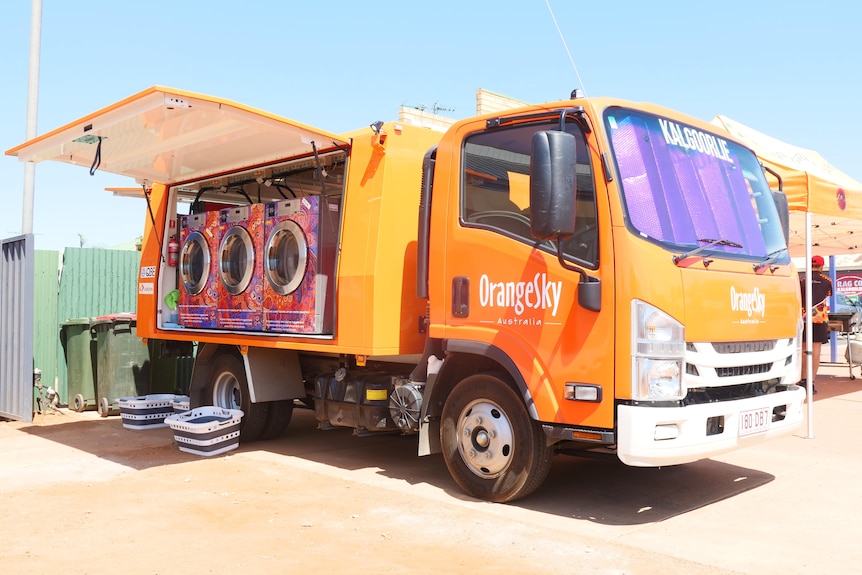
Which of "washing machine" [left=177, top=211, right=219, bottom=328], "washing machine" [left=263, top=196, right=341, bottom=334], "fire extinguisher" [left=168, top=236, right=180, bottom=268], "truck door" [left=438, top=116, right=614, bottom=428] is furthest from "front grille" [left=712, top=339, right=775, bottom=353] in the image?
"fire extinguisher" [left=168, top=236, right=180, bottom=268]

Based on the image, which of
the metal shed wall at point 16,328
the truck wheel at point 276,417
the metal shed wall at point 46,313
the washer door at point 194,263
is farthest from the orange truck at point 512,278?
the metal shed wall at point 46,313

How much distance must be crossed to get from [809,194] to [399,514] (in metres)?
5.94

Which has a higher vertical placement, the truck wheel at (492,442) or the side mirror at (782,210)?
the side mirror at (782,210)

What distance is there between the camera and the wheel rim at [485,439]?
552 cm

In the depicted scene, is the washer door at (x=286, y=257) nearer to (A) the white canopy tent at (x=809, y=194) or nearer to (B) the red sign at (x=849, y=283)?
(A) the white canopy tent at (x=809, y=194)

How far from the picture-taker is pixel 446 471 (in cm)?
680

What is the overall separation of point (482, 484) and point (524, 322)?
1248 millimetres

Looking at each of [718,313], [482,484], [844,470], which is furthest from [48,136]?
[844,470]

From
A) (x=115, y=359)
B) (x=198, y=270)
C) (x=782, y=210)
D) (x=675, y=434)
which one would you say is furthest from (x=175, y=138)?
(x=782, y=210)

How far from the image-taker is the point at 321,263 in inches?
278

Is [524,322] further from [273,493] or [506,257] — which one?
[273,493]

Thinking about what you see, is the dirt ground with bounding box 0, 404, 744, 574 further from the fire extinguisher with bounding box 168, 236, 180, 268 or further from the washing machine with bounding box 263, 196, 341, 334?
the fire extinguisher with bounding box 168, 236, 180, 268

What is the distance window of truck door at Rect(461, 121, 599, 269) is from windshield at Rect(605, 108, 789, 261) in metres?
0.25

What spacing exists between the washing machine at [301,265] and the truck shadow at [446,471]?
1.34 meters
